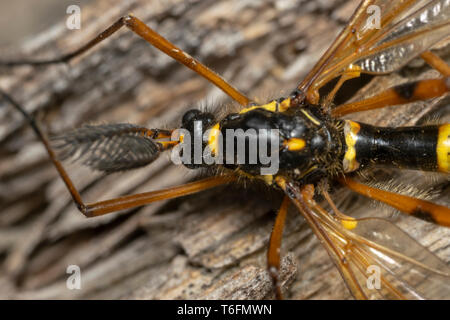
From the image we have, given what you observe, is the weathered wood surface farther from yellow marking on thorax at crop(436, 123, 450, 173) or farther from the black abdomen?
yellow marking on thorax at crop(436, 123, 450, 173)

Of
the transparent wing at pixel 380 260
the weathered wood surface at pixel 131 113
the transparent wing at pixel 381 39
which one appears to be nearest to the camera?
the transparent wing at pixel 380 260

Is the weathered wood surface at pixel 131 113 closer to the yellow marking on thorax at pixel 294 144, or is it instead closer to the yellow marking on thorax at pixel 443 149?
the yellow marking on thorax at pixel 443 149

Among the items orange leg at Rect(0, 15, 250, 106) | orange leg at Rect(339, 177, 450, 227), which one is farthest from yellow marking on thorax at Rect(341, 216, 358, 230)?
orange leg at Rect(0, 15, 250, 106)

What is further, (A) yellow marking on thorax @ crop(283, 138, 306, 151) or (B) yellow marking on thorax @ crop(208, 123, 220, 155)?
(B) yellow marking on thorax @ crop(208, 123, 220, 155)

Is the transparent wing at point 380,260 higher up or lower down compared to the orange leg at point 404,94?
lower down

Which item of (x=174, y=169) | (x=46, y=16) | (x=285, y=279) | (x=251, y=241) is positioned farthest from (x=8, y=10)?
(x=285, y=279)

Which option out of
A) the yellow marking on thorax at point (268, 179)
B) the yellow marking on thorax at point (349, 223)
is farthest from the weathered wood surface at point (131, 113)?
the yellow marking on thorax at point (349, 223)

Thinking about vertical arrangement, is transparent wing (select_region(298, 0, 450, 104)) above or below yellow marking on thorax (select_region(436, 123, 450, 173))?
above
